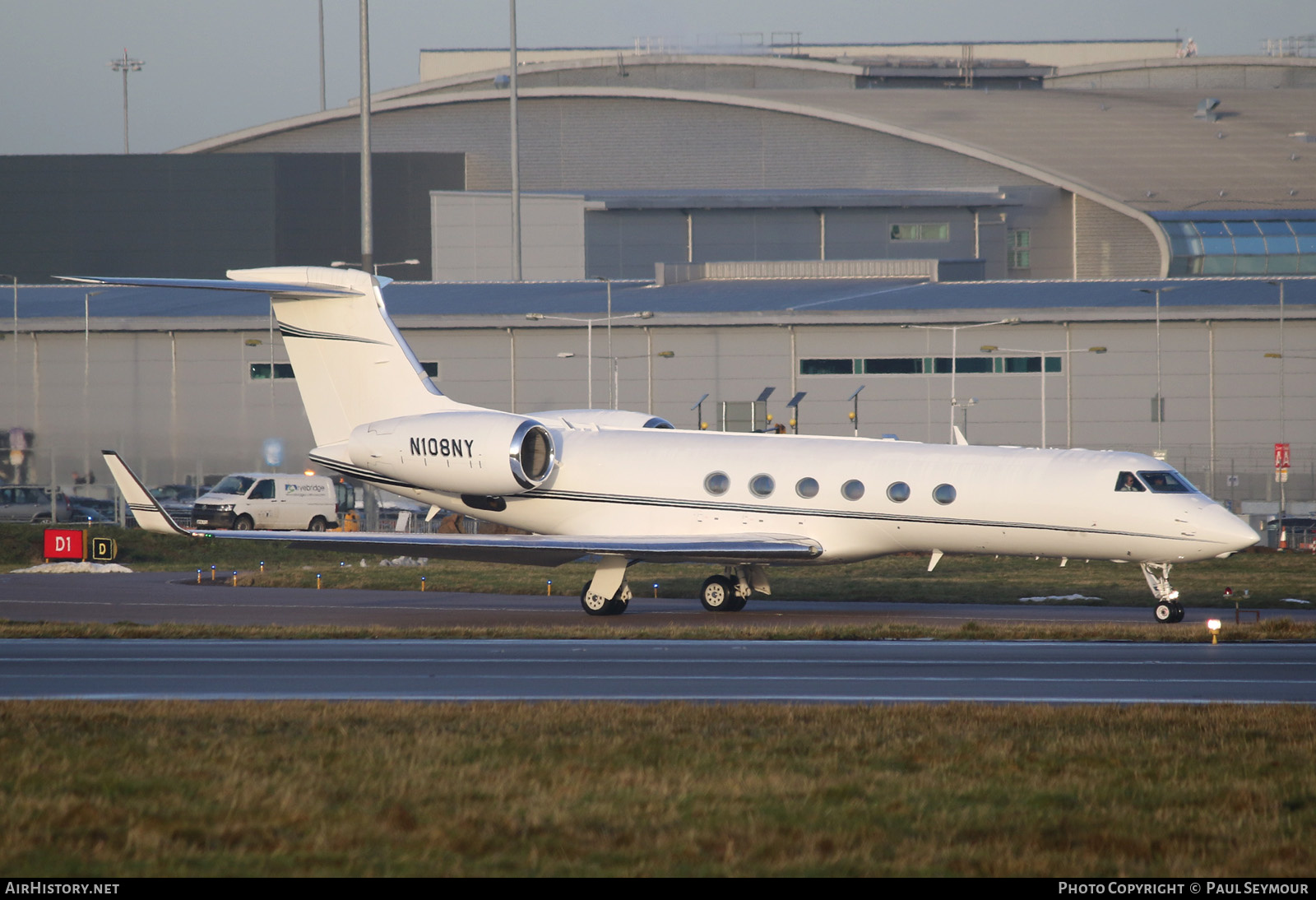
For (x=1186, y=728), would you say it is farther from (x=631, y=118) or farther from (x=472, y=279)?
(x=631, y=118)

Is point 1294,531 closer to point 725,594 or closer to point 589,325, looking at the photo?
point 589,325

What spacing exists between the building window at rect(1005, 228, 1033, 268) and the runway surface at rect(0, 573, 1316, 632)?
55.2m

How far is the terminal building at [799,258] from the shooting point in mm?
51125

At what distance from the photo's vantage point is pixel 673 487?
2259 centimetres

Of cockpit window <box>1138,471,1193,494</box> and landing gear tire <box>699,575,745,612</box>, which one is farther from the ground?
cockpit window <box>1138,471,1193,494</box>

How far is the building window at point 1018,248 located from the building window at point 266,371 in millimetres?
40336

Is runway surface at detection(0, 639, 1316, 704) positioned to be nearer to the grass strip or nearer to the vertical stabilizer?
the grass strip

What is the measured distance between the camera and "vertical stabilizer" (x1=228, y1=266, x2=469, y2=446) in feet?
77.4

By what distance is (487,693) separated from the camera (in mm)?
13586

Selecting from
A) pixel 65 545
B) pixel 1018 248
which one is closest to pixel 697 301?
pixel 1018 248

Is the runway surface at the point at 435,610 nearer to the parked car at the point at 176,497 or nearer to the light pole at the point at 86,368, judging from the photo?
the parked car at the point at 176,497

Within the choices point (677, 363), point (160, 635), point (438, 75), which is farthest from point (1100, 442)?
point (438, 75)

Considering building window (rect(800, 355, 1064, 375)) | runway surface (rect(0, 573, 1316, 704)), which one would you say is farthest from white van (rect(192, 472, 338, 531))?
runway surface (rect(0, 573, 1316, 704))
